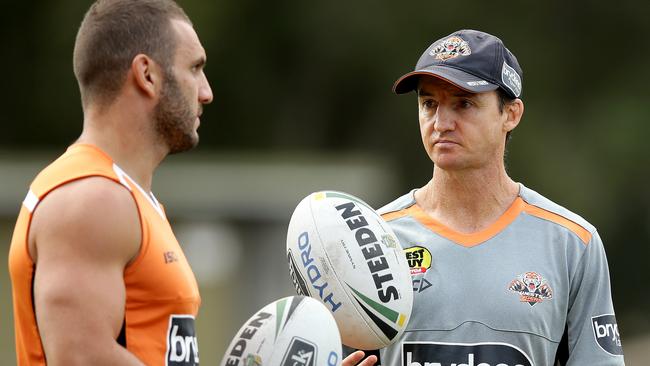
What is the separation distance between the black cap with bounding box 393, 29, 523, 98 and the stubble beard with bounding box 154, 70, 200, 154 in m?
1.19

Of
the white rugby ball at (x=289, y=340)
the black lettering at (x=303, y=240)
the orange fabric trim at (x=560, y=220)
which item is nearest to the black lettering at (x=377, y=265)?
the black lettering at (x=303, y=240)

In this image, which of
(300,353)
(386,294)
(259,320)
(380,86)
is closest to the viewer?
(300,353)

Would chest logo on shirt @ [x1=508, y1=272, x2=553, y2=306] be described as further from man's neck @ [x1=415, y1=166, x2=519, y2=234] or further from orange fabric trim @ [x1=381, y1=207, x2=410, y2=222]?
orange fabric trim @ [x1=381, y1=207, x2=410, y2=222]

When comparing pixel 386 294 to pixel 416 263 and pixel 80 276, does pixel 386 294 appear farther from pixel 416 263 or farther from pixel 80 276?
pixel 80 276

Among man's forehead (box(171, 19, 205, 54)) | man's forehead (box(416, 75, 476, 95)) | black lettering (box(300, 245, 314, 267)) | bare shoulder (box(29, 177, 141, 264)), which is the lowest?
black lettering (box(300, 245, 314, 267))

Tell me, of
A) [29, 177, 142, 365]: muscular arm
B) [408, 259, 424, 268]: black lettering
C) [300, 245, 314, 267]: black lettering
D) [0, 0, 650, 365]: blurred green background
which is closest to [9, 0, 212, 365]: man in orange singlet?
[29, 177, 142, 365]: muscular arm

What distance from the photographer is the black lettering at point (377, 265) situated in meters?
4.80

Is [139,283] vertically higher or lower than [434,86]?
lower

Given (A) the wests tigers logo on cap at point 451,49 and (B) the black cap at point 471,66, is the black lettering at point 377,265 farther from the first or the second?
(A) the wests tigers logo on cap at point 451,49

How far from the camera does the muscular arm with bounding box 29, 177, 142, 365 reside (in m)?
3.77

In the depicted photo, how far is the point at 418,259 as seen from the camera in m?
5.16

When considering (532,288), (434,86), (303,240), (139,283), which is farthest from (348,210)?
(139,283)

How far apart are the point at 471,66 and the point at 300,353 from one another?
1.59 meters

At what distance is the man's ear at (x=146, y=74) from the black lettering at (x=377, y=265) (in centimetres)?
120
